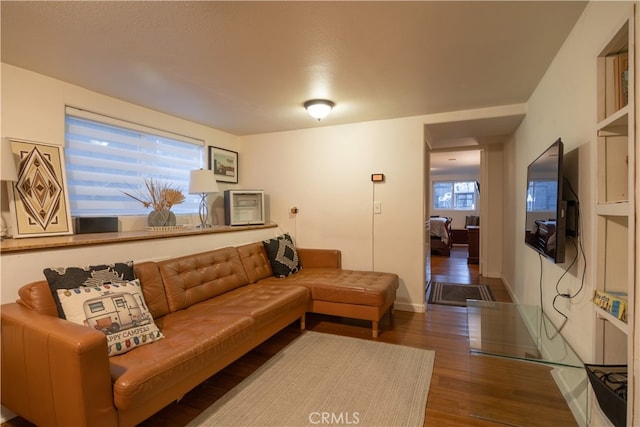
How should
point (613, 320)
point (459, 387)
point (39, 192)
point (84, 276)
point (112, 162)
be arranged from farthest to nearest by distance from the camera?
point (112, 162), point (39, 192), point (459, 387), point (84, 276), point (613, 320)

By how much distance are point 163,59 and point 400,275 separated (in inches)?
119

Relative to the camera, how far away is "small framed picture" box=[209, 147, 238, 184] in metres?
3.86

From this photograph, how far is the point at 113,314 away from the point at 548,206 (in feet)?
8.43

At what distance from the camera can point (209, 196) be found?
150 inches

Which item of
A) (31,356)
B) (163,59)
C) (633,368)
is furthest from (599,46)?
(31,356)

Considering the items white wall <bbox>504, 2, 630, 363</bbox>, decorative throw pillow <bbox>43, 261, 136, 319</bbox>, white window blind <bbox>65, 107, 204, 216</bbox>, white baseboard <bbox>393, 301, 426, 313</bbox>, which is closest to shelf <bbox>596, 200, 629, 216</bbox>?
white wall <bbox>504, 2, 630, 363</bbox>

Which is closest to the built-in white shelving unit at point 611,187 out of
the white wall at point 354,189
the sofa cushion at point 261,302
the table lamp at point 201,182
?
the sofa cushion at point 261,302

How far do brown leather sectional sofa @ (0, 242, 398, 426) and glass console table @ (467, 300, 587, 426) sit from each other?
3.11 ft

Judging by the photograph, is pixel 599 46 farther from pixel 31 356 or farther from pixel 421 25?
pixel 31 356

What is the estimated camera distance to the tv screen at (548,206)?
161 cm

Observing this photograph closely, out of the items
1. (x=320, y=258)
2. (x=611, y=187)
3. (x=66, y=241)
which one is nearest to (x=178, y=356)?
(x=66, y=241)

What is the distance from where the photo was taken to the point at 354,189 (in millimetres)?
3703

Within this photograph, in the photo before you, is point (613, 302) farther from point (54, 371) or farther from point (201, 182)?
point (201, 182)

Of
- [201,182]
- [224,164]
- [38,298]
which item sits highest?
[224,164]
